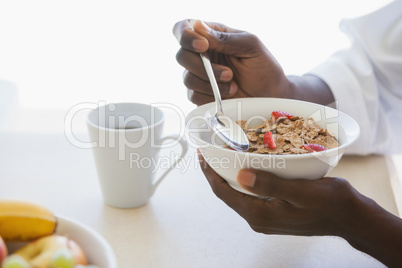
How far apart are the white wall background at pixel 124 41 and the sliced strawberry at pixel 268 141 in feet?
3.98

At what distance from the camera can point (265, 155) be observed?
529mm

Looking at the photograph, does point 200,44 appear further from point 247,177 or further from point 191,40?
point 247,177

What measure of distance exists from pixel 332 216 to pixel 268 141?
5.3 inches

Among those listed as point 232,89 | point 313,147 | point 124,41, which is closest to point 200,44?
point 232,89

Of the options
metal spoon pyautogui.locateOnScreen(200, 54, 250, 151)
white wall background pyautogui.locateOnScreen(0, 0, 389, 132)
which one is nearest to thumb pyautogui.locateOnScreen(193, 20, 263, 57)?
metal spoon pyautogui.locateOnScreen(200, 54, 250, 151)

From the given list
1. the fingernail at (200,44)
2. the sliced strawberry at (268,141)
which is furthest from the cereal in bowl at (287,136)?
the fingernail at (200,44)

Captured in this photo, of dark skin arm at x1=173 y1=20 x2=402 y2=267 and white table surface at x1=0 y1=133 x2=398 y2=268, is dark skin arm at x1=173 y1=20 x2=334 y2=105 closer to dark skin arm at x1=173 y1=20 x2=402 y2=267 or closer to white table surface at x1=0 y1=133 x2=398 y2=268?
dark skin arm at x1=173 y1=20 x2=402 y2=267

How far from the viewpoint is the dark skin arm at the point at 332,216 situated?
0.58 meters

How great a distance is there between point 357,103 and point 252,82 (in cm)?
26

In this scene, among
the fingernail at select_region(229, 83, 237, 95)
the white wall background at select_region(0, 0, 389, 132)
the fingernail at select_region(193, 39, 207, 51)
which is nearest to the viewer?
the fingernail at select_region(193, 39, 207, 51)

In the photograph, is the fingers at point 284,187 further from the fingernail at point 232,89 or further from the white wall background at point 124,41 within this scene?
the white wall background at point 124,41

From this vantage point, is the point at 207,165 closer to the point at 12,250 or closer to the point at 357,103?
→ the point at 12,250

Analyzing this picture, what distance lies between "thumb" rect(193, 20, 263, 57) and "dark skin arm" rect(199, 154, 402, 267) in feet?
0.95

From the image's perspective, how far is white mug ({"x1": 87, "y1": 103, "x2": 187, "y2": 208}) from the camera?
2.35 ft
